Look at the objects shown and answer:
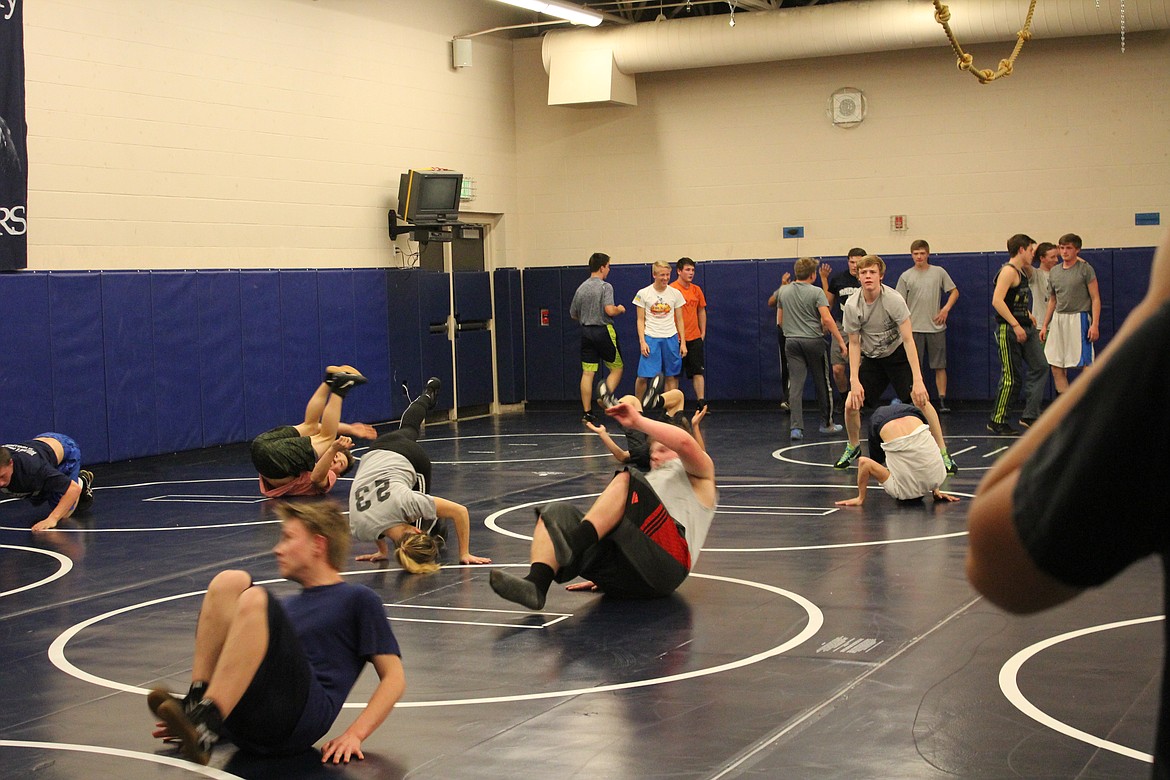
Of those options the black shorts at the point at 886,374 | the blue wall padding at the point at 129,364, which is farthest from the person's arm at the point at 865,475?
the blue wall padding at the point at 129,364

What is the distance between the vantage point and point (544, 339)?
1959 centimetres

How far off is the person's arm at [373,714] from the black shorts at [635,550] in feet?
6.67

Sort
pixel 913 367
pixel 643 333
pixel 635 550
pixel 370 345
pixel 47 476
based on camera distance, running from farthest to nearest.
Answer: pixel 370 345, pixel 643 333, pixel 913 367, pixel 47 476, pixel 635 550

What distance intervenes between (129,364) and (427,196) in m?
4.76

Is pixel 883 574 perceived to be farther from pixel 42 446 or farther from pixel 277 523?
pixel 42 446

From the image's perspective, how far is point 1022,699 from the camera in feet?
16.5

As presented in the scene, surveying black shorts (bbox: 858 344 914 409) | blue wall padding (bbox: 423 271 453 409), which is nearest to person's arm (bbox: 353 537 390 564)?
black shorts (bbox: 858 344 914 409)

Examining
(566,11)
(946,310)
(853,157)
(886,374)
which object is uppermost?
(566,11)

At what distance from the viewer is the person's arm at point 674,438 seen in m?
6.09

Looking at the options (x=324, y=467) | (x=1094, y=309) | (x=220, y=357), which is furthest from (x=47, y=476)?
(x=1094, y=309)

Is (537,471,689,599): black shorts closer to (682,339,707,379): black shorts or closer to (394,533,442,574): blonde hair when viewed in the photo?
(394,533,442,574): blonde hair

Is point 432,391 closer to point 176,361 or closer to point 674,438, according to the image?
point 674,438

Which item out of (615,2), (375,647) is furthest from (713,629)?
(615,2)

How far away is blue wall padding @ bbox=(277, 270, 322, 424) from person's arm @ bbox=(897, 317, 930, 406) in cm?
708
